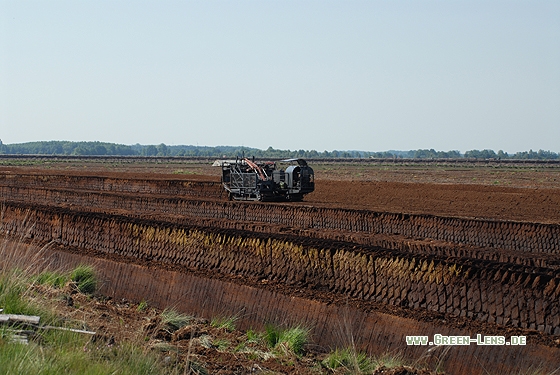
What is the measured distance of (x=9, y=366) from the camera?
6414 mm

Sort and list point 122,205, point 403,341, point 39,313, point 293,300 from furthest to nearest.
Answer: point 122,205 → point 293,300 → point 403,341 → point 39,313

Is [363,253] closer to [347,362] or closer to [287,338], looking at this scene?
[287,338]

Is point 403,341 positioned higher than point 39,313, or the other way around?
point 39,313

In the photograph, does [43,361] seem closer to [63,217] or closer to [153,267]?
[153,267]

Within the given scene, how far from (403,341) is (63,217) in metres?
11.4

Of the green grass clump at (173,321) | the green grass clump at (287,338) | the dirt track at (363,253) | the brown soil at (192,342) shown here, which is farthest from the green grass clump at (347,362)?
the green grass clump at (173,321)

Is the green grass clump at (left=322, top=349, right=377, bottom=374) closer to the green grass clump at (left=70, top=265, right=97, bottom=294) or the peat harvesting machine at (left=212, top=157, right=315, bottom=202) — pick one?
the green grass clump at (left=70, top=265, right=97, bottom=294)

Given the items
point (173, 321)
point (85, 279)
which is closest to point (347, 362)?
point (173, 321)

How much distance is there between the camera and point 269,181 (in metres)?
33.0

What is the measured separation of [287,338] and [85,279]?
5.29m

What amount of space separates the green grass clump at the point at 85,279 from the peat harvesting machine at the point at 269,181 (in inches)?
731

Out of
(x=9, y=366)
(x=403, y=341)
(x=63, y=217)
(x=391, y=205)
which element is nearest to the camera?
(x=9, y=366)

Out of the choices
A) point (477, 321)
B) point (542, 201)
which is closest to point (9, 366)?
point (477, 321)

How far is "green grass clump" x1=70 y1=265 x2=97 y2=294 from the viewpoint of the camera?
14023 mm
